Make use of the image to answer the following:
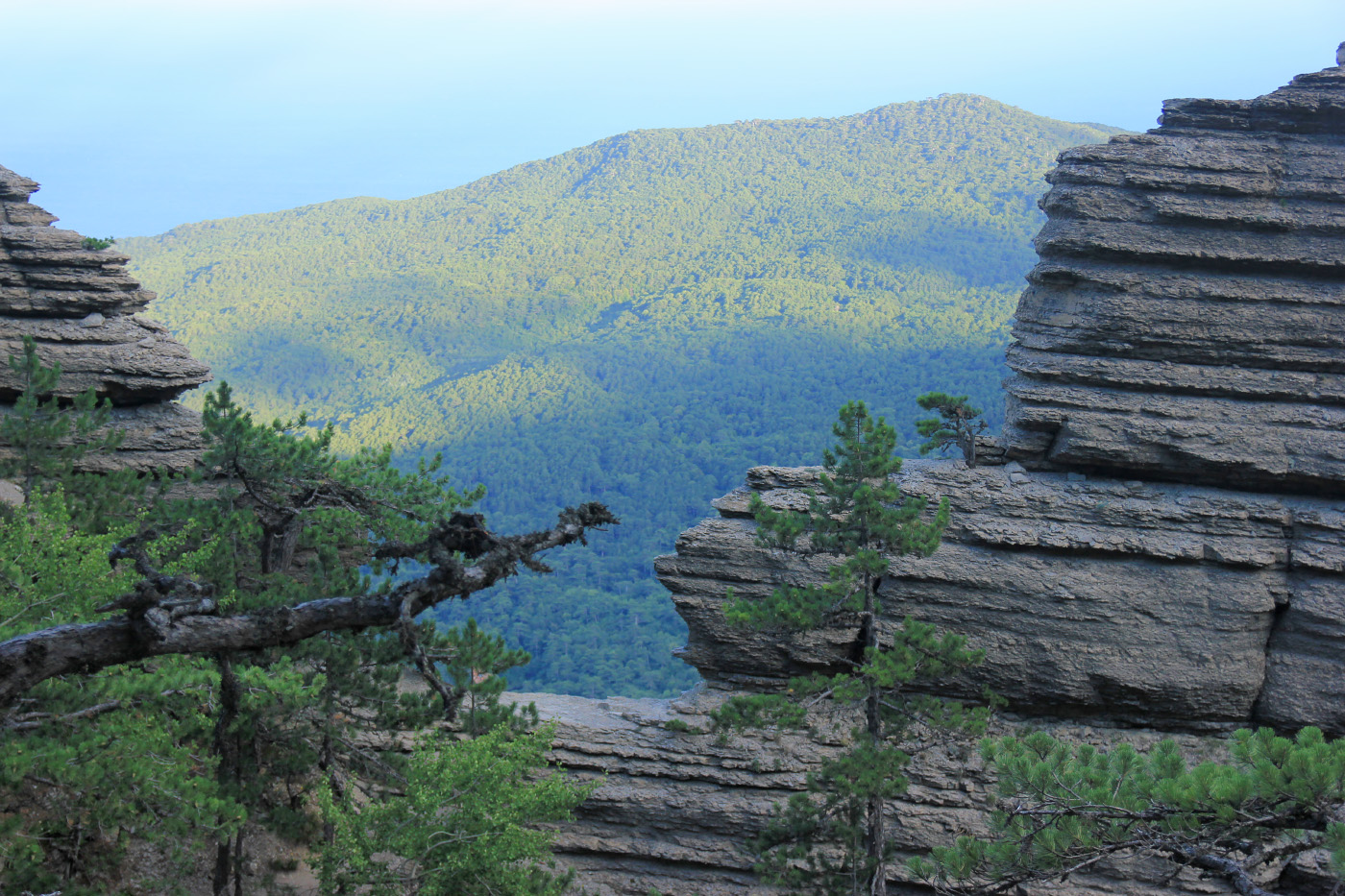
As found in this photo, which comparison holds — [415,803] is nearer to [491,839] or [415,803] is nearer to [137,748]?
[491,839]

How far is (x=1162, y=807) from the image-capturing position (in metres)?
8.97

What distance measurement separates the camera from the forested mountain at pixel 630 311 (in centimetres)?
7869

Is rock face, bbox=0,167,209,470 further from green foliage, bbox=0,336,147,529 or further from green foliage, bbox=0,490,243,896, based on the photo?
green foliage, bbox=0,490,243,896

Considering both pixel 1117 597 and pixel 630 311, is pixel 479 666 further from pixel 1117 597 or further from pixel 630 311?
pixel 630 311

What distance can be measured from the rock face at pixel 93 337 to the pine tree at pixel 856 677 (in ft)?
47.0

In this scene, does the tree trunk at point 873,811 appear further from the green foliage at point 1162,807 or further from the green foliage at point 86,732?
the green foliage at point 86,732

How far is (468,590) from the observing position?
6359 mm

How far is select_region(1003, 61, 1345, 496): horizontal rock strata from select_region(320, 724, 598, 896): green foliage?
1360cm

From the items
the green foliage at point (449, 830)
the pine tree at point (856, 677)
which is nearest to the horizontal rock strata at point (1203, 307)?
the pine tree at point (856, 677)

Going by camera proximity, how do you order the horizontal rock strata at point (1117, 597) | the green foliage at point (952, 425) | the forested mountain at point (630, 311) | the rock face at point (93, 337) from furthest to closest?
the forested mountain at point (630, 311) < the rock face at point (93, 337) < the green foliage at point (952, 425) < the horizontal rock strata at point (1117, 597)

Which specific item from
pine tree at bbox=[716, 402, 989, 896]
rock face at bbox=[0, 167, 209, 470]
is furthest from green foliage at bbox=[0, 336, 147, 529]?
pine tree at bbox=[716, 402, 989, 896]

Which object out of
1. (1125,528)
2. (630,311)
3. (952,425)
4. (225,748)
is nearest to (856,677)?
(1125,528)

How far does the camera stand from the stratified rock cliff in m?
18.8

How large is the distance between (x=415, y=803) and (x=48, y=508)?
21.2 feet
